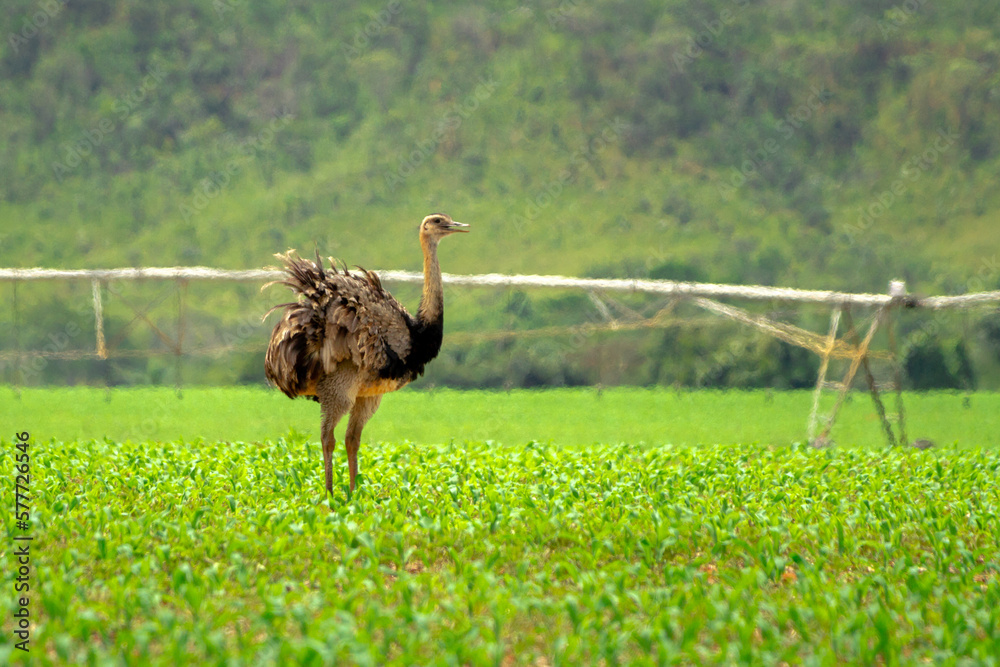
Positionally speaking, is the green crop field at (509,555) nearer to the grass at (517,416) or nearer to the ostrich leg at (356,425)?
the ostrich leg at (356,425)

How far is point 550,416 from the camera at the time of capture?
622 inches

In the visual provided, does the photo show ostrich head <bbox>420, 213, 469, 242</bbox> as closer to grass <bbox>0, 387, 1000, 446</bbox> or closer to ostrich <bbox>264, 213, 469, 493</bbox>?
ostrich <bbox>264, 213, 469, 493</bbox>

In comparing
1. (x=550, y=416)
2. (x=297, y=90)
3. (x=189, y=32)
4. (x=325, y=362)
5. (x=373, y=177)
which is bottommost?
(x=550, y=416)

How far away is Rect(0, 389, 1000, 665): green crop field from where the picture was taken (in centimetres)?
448

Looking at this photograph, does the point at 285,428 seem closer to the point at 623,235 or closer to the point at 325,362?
the point at 325,362

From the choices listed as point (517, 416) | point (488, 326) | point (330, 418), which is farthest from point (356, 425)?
point (488, 326)

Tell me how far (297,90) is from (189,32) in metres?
5.10

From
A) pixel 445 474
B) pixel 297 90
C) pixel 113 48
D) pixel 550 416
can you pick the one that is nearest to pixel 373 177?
pixel 297 90

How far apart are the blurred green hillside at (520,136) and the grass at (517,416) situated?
1430cm

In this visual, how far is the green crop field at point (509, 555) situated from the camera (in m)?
4.48

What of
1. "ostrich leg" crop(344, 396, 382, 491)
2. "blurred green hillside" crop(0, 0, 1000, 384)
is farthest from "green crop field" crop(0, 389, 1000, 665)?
"blurred green hillside" crop(0, 0, 1000, 384)

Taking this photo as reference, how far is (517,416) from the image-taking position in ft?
51.2

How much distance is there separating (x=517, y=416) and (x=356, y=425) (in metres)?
7.63

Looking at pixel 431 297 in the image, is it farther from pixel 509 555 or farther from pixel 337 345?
pixel 509 555
